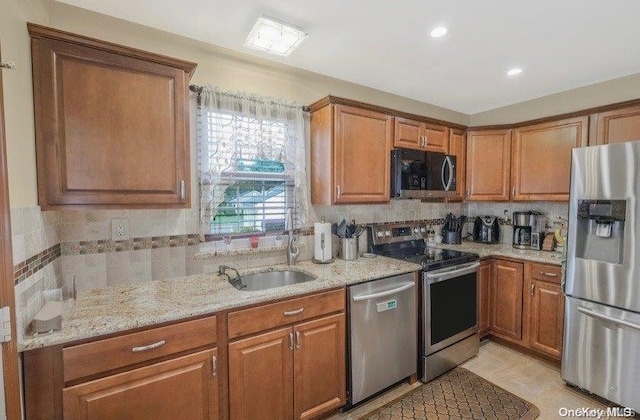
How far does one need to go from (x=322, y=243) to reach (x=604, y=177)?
6.63 ft

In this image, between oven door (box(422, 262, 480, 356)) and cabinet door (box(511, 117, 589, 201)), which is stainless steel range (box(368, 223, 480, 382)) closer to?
oven door (box(422, 262, 480, 356))

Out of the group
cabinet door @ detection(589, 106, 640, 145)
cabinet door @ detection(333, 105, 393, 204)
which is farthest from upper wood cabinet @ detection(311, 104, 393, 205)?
cabinet door @ detection(589, 106, 640, 145)

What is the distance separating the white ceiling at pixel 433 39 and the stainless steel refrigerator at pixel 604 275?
765 millimetres

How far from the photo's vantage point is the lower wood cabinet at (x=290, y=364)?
5.09 ft

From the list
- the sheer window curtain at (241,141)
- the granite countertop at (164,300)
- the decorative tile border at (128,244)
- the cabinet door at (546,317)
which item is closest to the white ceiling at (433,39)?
the sheer window curtain at (241,141)

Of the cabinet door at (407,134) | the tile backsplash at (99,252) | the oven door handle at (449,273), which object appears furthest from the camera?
the cabinet door at (407,134)

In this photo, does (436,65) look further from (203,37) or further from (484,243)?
(484,243)

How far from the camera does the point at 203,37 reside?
1948mm

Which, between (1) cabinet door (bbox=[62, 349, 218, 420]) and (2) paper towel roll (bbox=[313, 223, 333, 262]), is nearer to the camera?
(1) cabinet door (bbox=[62, 349, 218, 420])

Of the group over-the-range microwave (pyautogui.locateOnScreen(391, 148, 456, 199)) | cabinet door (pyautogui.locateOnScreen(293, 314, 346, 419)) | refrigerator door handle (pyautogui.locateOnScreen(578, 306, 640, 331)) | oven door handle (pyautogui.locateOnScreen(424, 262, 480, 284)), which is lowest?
cabinet door (pyautogui.locateOnScreen(293, 314, 346, 419))

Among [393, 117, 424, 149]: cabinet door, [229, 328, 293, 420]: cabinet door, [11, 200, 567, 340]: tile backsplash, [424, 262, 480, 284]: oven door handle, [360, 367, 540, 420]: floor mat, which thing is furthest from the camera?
[393, 117, 424, 149]: cabinet door

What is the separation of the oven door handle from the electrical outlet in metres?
2.12

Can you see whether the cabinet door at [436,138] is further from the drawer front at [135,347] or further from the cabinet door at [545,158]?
the drawer front at [135,347]

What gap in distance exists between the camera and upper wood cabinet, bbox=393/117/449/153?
8.61 ft
